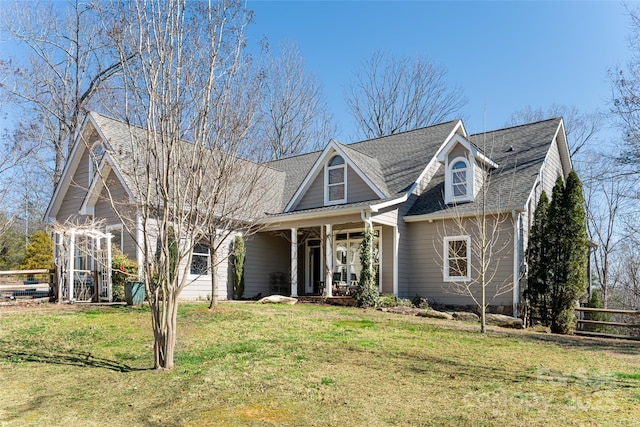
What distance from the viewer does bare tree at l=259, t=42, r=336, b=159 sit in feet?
101

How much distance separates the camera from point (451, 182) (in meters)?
15.9

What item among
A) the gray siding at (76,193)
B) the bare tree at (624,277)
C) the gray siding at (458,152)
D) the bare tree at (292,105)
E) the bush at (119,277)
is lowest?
the bare tree at (624,277)

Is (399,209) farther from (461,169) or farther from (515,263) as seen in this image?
(515,263)

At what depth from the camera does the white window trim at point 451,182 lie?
1550 centimetres

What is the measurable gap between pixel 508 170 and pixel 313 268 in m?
8.15

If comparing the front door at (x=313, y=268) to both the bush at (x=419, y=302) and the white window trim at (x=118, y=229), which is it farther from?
the white window trim at (x=118, y=229)

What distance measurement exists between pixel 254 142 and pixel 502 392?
876cm

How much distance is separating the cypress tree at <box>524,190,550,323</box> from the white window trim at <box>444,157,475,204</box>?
236cm

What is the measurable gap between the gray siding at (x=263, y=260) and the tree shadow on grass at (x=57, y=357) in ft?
32.1

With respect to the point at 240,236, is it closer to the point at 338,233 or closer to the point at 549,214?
the point at 338,233

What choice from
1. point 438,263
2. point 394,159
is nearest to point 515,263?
point 438,263

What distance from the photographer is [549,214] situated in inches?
526

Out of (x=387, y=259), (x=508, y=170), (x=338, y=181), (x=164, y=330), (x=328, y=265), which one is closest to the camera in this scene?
(x=164, y=330)

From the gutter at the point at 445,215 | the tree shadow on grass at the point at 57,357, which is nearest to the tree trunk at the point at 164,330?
the tree shadow on grass at the point at 57,357
